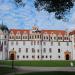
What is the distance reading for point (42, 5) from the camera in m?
23.8

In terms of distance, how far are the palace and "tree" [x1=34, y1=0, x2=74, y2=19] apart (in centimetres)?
8823

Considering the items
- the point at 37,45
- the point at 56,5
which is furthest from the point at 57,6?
the point at 37,45

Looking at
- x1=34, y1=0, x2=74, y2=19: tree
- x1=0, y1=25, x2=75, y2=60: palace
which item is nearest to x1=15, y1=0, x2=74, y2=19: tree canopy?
x1=34, y1=0, x2=74, y2=19: tree

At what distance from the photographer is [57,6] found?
23.2 m

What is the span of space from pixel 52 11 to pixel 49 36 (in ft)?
307

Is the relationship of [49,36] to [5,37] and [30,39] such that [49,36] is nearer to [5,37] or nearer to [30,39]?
[30,39]

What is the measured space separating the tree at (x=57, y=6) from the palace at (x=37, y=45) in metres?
88.2

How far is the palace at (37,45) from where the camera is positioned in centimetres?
11325

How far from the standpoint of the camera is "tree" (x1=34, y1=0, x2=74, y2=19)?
904 inches

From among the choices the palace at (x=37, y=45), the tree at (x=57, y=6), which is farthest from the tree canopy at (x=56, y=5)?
the palace at (x=37, y=45)

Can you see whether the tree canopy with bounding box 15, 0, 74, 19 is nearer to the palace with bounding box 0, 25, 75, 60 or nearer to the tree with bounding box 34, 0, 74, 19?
the tree with bounding box 34, 0, 74, 19

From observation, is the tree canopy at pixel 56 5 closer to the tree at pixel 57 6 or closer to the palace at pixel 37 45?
the tree at pixel 57 6

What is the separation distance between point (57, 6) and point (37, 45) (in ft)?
302

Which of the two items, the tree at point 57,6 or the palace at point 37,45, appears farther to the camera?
the palace at point 37,45
